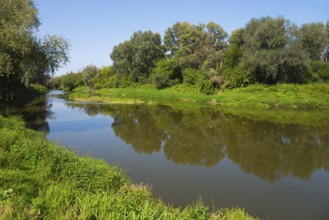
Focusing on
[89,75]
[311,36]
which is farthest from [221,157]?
[89,75]

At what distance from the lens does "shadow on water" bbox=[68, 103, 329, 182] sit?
1311cm

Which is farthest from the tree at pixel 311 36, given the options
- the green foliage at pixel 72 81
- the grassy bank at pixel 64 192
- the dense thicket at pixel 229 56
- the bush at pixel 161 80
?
the green foliage at pixel 72 81

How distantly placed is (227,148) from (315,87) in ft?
78.9

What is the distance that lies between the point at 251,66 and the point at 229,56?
29.2 ft

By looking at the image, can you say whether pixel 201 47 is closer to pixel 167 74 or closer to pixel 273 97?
pixel 167 74

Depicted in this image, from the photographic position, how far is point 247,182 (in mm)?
10672

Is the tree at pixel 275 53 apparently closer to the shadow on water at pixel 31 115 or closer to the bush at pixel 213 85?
the bush at pixel 213 85

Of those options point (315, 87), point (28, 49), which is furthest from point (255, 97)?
point (28, 49)

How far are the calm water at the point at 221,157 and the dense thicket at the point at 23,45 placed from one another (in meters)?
4.39

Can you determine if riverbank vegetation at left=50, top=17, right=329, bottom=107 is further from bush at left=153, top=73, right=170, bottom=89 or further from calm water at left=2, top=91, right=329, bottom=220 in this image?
calm water at left=2, top=91, right=329, bottom=220

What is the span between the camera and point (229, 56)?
48438 millimetres

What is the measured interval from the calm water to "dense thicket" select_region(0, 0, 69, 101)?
4391 mm

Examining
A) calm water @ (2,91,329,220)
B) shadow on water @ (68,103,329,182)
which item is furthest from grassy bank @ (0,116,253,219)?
shadow on water @ (68,103,329,182)

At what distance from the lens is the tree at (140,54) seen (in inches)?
2623
